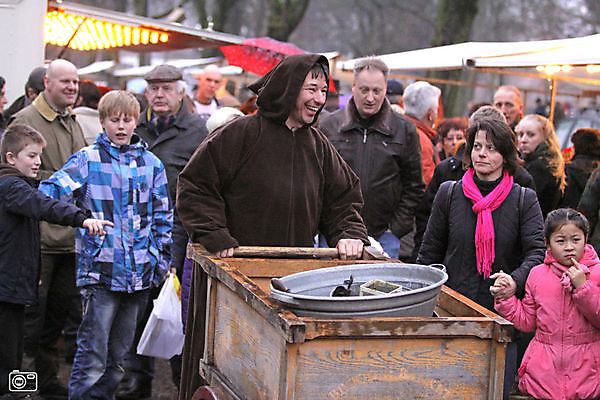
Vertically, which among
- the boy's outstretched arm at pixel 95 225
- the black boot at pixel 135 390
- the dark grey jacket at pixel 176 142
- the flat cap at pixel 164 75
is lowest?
the black boot at pixel 135 390

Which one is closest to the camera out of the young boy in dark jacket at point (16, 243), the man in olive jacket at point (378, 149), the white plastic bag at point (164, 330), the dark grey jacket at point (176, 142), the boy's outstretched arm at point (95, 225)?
the boy's outstretched arm at point (95, 225)

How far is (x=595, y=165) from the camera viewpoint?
7242 mm

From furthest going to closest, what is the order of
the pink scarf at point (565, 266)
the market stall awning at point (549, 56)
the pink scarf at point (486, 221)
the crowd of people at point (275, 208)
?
the market stall awning at point (549, 56), the pink scarf at point (486, 221), the pink scarf at point (565, 266), the crowd of people at point (275, 208)

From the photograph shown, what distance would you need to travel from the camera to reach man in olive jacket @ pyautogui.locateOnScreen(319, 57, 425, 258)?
5.91 metres

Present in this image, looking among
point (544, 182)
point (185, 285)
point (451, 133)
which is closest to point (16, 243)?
point (185, 285)

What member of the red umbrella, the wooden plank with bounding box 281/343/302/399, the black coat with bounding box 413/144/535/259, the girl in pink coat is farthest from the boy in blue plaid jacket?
the red umbrella

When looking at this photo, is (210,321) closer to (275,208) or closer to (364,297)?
(275,208)

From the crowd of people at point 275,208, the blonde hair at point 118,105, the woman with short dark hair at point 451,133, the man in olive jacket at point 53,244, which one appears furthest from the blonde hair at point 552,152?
the man in olive jacket at point 53,244

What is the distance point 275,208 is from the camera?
420cm

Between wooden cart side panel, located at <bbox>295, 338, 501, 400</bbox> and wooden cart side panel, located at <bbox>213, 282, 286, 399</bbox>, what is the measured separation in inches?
4.5

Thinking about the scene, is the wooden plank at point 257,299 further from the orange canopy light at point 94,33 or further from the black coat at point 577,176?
the orange canopy light at point 94,33

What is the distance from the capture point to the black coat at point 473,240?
4547 mm

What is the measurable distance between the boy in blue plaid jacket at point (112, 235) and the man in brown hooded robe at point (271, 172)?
45.4 inches

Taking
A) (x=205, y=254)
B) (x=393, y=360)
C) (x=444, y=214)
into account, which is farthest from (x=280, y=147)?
(x=393, y=360)
